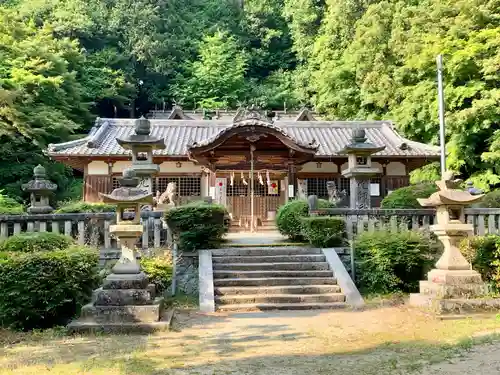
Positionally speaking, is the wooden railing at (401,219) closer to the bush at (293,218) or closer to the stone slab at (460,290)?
the bush at (293,218)

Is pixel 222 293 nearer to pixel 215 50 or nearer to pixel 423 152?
pixel 423 152

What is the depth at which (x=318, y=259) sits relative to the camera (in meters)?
11.3

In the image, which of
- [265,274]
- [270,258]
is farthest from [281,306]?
[270,258]

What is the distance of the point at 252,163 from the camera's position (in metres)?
17.9

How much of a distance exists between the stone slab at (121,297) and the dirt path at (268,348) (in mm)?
738

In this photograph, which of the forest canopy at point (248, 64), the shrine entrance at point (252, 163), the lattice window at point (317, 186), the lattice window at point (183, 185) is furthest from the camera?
the forest canopy at point (248, 64)

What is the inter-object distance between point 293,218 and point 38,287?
23.7 ft

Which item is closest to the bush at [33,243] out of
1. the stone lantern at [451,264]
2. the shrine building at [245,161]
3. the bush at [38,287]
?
the bush at [38,287]

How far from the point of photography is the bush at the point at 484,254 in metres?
9.95

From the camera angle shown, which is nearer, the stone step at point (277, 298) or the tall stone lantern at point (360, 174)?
the stone step at point (277, 298)

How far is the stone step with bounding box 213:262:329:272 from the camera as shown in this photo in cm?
1092

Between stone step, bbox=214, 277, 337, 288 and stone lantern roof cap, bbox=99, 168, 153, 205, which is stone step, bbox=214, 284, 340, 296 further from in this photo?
stone lantern roof cap, bbox=99, 168, 153, 205

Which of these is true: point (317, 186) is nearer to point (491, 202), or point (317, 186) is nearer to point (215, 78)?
point (491, 202)

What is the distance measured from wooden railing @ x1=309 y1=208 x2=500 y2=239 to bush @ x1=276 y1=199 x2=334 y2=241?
45 cm
